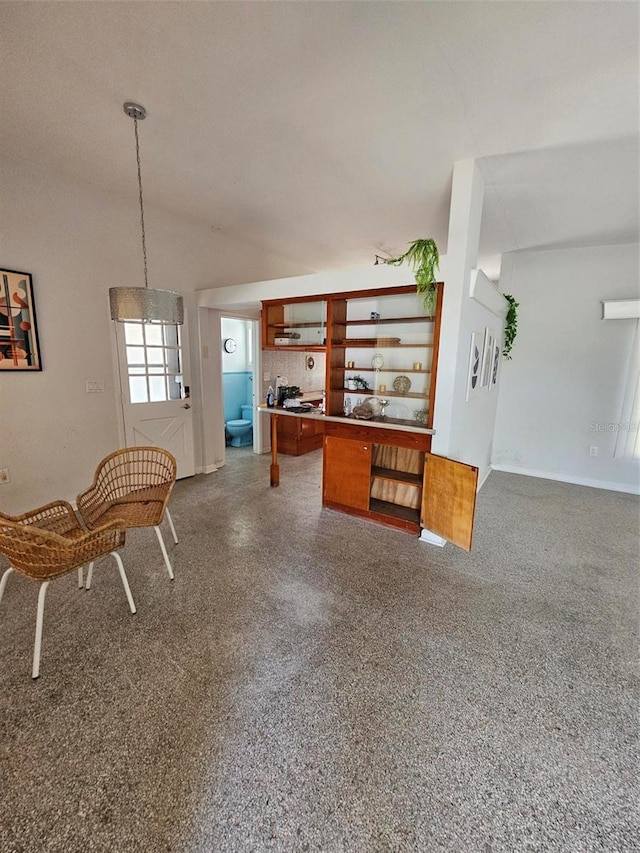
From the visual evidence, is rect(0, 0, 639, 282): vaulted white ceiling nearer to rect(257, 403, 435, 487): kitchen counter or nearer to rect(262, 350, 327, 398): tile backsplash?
rect(257, 403, 435, 487): kitchen counter

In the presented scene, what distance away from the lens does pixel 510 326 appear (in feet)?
15.1

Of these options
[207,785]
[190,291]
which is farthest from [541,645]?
[190,291]

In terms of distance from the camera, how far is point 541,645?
194cm

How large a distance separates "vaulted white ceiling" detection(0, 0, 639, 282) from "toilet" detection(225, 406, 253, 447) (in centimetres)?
322

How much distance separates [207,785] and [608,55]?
11.9ft

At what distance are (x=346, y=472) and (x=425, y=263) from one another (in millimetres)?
1923

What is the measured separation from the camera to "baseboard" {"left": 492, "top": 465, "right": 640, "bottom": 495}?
4262 mm

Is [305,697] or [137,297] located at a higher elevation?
[137,297]

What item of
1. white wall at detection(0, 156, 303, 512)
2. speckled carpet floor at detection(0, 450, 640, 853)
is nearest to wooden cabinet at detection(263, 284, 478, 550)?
speckled carpet floor at detection(0, 450, 640, 853)

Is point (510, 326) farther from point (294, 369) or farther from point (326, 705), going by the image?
point (326, 705)

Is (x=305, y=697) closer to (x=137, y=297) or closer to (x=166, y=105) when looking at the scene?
(x=137, y=297)

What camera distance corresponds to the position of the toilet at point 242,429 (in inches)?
228

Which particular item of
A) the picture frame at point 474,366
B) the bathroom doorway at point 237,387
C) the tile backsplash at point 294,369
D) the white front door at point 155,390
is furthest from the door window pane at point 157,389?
the picture frame at point 474,366

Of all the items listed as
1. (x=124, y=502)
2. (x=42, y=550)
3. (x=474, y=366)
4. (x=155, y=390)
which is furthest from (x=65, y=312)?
(x=474, y=366)
